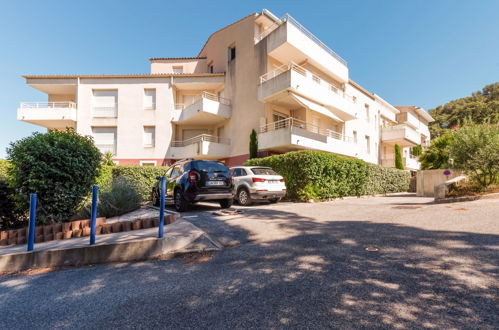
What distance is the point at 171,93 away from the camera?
22203mm

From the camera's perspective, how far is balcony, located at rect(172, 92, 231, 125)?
65.3 ft

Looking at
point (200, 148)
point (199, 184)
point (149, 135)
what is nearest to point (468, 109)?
point (200, 148)

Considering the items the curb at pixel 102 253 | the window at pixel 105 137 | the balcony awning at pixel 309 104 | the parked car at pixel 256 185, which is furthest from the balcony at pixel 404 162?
the curb at pixel 102 253

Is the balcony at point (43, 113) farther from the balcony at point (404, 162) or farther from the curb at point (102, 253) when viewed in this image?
the balcony at point (404, 162)

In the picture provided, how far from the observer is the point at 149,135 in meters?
22.1

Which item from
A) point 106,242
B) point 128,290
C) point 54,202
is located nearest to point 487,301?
point 128,290

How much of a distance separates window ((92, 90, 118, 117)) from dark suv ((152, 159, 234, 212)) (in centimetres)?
1709

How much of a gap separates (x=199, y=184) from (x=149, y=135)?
16.4 m

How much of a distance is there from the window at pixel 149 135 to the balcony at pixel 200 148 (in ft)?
6.09

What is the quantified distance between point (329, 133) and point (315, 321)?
20.4 m

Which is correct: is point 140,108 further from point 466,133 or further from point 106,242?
point 466,133

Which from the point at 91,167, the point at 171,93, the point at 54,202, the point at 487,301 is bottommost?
the point at 487,301

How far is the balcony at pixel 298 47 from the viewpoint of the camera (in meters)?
16.4

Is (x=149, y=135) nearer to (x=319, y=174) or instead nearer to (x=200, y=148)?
(x=200, y=148)
